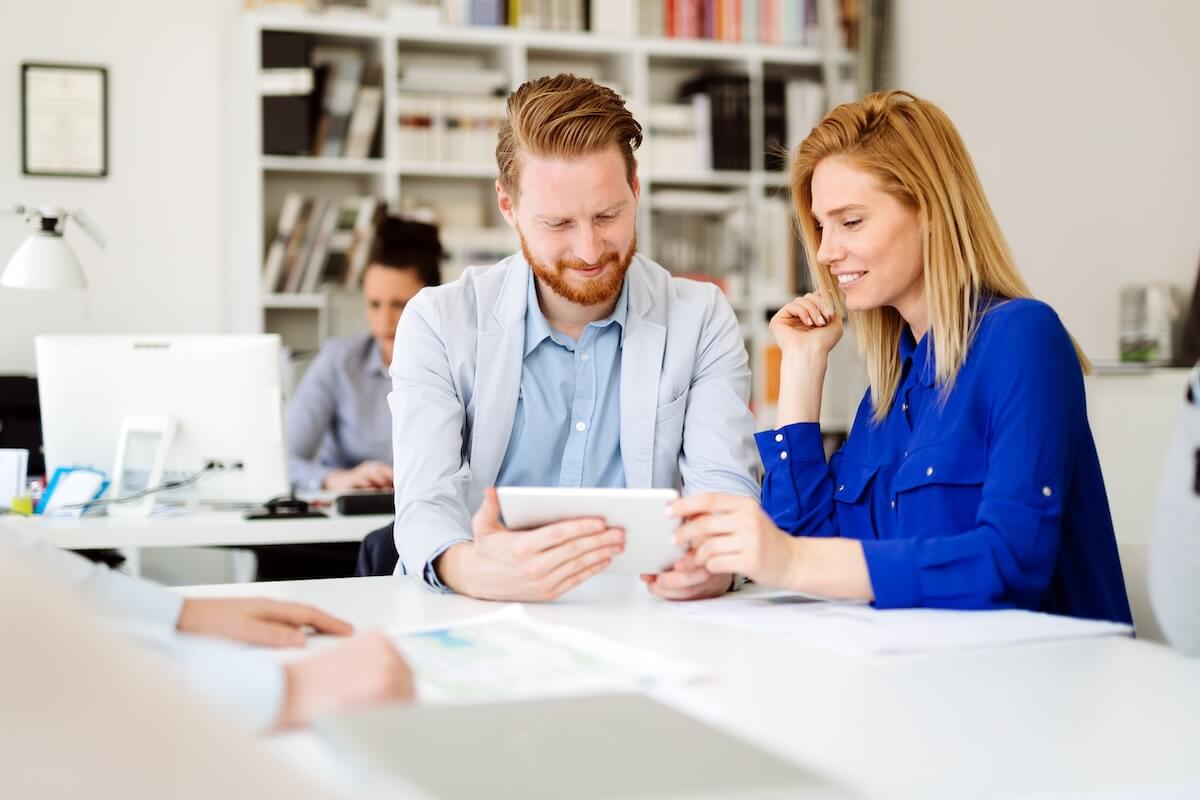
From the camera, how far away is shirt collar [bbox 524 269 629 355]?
2.00 m

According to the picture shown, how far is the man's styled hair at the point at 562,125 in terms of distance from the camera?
193 cm

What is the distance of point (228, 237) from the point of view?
15.0 feet

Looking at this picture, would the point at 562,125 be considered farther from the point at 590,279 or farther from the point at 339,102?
the point at 339,102

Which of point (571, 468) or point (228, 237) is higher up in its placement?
point (228, 237)

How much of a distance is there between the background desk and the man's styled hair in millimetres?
987

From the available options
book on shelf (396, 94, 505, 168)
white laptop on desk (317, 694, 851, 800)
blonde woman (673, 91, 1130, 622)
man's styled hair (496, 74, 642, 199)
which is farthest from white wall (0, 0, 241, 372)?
white laptop on desk (317, 694, 851, 800)

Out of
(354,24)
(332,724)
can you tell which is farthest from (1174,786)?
(354,24)

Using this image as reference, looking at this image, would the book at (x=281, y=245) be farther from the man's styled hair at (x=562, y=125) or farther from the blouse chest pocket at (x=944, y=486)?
the blouse chest pocket at (x=944, y=486)

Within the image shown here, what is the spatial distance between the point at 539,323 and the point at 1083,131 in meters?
2.51

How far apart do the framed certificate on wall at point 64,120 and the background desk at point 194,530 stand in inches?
83.3

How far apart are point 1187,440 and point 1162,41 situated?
9.09ft

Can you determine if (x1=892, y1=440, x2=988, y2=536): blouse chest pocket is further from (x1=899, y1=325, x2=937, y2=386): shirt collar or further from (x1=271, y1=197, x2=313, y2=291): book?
(x1=271, y1=197, x2=313, y2=291): book

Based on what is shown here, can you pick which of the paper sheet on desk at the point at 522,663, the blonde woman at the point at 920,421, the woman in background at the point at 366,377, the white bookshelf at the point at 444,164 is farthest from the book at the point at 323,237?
the paper sheet on desk at the point at 522,663

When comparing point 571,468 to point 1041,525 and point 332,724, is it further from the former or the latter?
point 332,724
